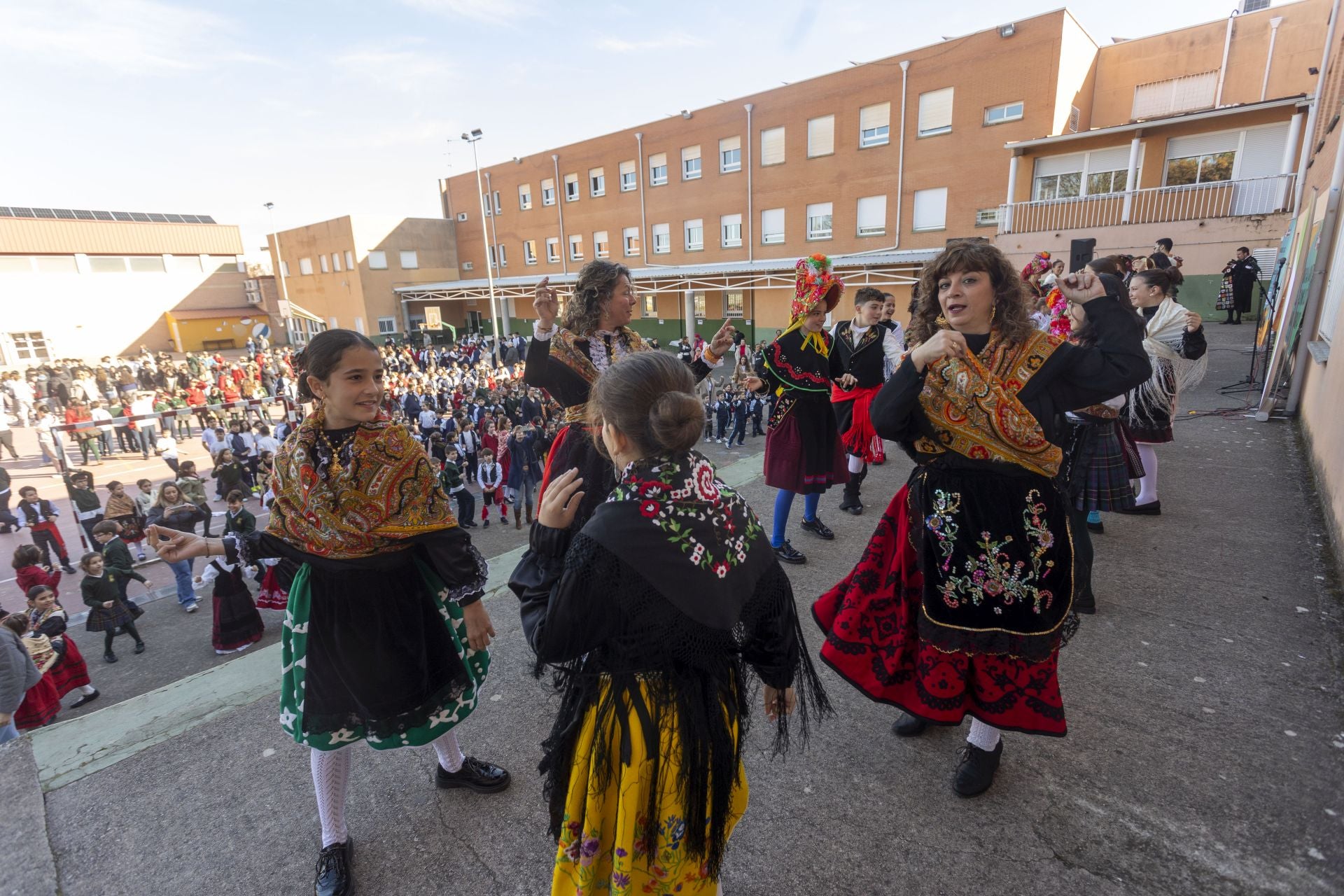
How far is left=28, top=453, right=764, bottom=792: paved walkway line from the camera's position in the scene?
99.7 inches

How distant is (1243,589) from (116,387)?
95.3ft

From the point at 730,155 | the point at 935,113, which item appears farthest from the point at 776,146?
the point at 935,113

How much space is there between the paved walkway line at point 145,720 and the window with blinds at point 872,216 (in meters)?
23.0

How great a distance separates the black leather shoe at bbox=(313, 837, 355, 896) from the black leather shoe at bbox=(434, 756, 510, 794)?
0.37 metres

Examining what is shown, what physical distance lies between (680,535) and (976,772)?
1.64 metres

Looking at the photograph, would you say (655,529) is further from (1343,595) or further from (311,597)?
(1343,595)

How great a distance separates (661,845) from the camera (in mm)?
1514

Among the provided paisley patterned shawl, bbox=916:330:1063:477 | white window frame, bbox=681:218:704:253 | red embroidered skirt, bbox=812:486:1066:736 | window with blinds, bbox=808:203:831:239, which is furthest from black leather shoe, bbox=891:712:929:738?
white window frame, bbox=681:218:704:253

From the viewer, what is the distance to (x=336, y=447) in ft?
6.53

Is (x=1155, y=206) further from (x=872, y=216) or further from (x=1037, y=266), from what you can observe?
(x=1037, y=266)

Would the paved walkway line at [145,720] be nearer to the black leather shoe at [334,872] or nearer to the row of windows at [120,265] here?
the black leather shoe at [334,872]

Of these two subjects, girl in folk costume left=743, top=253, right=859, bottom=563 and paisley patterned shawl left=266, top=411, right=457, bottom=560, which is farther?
girl in folk costume left=743, top=253, right=859, bottom=563

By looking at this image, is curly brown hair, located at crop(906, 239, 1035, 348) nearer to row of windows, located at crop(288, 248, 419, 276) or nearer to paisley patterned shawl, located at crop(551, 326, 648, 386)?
paisley patterned shawl, located at crop(551, 326, 648, 386)

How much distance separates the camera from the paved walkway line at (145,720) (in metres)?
2.53
